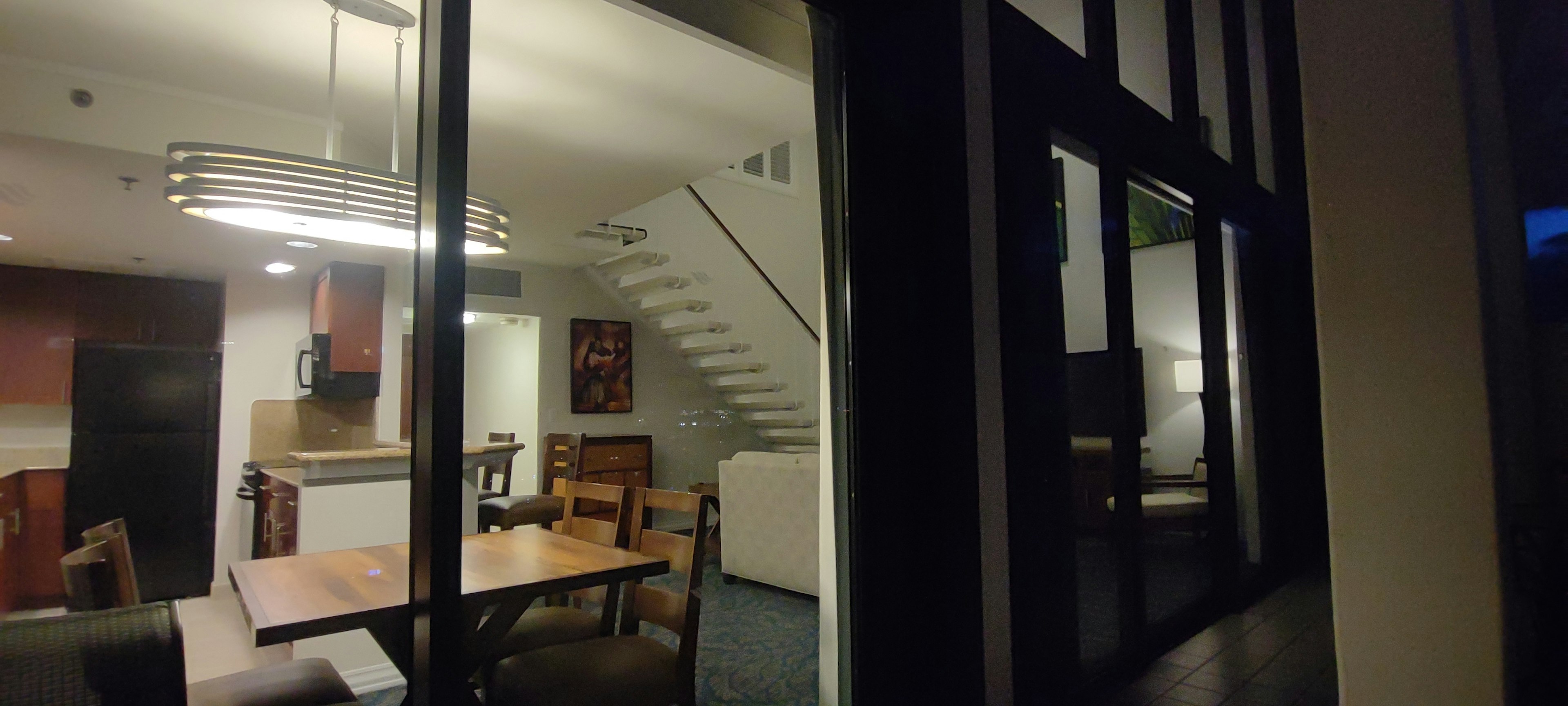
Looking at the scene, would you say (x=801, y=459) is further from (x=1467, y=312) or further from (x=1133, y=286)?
(x=1467, y=312)

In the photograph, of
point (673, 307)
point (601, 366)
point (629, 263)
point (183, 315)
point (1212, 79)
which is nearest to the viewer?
point (183, 315)

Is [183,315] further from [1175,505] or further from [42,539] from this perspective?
[1175,505]

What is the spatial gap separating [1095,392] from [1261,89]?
9.26ft

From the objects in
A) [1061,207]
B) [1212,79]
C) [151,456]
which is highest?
[1212,79]

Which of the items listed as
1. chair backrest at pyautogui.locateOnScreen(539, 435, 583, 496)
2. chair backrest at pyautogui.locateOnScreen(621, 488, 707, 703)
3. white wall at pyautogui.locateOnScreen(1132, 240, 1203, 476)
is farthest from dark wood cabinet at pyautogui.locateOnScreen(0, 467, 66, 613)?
white wall at pyautogui.locateOnScreen(1132, 240, 1203, 476)

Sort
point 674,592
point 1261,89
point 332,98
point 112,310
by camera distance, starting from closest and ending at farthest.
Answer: point 112,310
point 674,592
point 332,98
point 1261,89

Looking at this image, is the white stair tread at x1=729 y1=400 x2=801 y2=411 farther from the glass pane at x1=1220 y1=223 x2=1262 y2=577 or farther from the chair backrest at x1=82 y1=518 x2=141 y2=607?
the chair backrest at x1=82 y1=518 x2=141 y2=607

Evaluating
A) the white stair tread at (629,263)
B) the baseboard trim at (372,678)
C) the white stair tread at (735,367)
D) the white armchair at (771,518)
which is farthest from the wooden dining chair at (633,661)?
the white stair tread at (735,367)

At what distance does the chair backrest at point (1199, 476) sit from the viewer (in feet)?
10.4

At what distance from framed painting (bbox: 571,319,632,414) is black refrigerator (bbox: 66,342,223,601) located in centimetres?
313

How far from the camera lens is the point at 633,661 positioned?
1793 millimetres

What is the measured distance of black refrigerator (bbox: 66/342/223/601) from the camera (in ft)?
4.56

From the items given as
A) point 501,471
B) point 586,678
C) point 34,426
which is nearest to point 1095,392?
point 586,678

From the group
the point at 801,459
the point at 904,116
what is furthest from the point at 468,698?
the point at 801,459
